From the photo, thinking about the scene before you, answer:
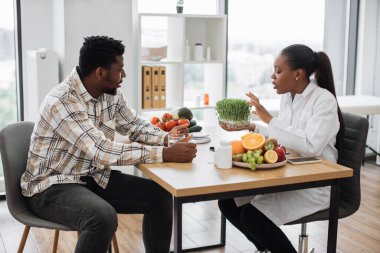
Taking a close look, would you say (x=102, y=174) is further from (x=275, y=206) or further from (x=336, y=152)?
(x=336, y=152)

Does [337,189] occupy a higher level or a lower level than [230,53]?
Answer: lower

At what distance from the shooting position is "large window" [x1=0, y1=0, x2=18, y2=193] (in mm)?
3785

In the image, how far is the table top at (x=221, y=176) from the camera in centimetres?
181

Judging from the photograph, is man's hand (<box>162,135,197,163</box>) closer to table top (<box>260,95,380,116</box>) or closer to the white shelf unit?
the white shelf unit

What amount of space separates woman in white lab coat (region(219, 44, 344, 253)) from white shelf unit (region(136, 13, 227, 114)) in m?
1.69

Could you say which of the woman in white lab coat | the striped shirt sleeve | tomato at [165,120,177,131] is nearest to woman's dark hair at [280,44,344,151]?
the woman in white lab coat

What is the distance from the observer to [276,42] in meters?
4.92

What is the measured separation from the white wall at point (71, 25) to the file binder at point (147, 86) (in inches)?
3.7

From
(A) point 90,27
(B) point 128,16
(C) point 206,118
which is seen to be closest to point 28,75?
(A) point 90,27

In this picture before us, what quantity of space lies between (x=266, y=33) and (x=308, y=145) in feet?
9.14

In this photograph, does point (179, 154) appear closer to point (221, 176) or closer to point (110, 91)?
point (221, 176)

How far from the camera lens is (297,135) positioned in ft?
7.39

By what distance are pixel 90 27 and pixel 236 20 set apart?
4.88ft

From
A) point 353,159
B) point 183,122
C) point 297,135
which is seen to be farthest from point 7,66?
point 353,159
